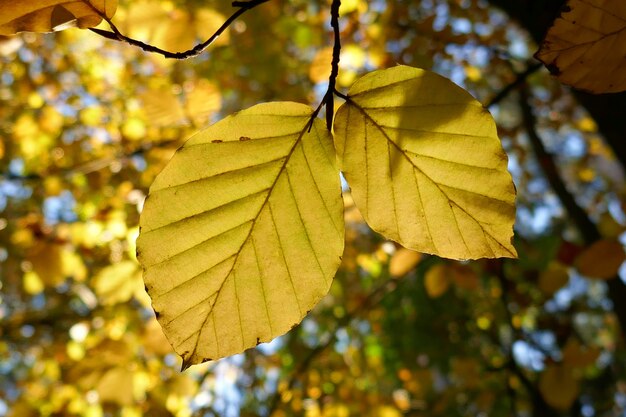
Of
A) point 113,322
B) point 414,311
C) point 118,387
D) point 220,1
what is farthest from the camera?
point 414,311

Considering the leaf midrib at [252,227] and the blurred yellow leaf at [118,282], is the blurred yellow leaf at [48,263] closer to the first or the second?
the blurred yellow leaf at [118,282]

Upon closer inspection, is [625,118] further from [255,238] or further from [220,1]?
[220,1]

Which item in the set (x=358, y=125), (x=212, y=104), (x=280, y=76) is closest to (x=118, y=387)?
(x=212, y=104)

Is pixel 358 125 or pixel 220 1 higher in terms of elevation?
pixel 358 125

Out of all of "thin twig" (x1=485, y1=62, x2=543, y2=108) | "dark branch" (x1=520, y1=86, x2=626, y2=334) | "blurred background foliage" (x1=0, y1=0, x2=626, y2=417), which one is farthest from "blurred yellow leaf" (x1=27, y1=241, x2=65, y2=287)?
"dark branch" (x1=520, y1=86, x2=626, y2=334)

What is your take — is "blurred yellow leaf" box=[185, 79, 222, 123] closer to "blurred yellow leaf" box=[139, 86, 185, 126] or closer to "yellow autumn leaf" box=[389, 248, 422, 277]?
"blurred yellow leaf" box=[139, 86, 185, 126]

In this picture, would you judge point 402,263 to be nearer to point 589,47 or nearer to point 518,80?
point 518,80

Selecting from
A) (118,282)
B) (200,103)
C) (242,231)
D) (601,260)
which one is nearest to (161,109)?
(200,103)
